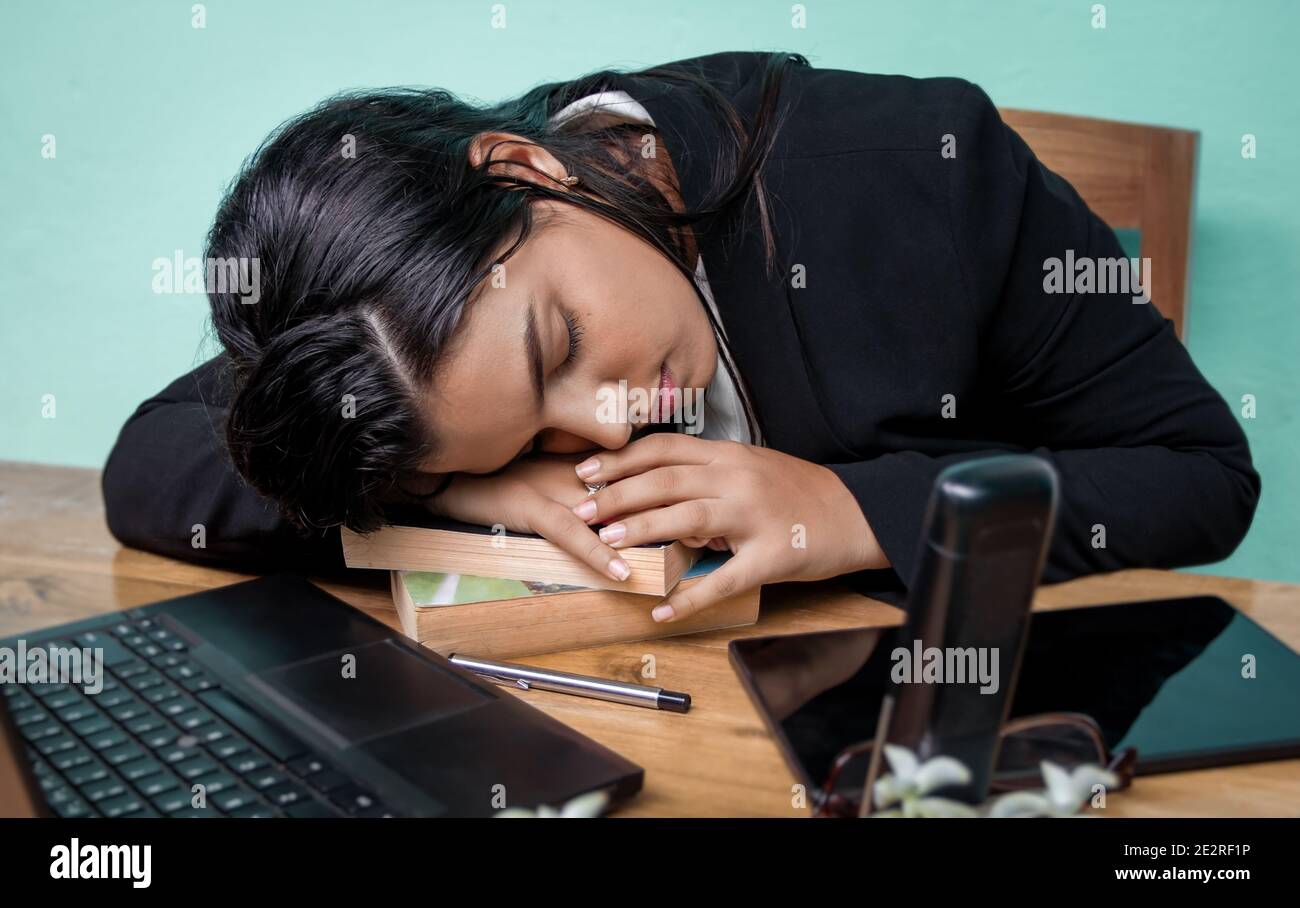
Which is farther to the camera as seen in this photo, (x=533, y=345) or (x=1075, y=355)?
(x=1075, y=355)

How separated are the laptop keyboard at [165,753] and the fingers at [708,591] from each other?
0.20 m

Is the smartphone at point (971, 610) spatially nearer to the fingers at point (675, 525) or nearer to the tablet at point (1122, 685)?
the tablet at point (1122, 685)

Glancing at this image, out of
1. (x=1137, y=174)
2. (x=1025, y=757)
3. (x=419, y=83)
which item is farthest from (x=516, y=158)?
(x=419, y=83)

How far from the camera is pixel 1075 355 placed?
2.48 feet

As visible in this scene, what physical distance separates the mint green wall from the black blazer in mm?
415

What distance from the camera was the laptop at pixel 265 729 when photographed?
15.3 inches

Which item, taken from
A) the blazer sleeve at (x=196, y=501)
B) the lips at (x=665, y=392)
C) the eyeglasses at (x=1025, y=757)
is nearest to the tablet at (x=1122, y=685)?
the eyeglasses at (x=1025, y=757)

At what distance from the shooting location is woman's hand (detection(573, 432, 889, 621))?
58cm

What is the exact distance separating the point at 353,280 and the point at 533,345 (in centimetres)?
10

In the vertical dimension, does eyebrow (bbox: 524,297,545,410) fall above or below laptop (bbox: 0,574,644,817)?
above

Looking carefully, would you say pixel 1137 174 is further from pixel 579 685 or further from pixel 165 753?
pixel 165 753

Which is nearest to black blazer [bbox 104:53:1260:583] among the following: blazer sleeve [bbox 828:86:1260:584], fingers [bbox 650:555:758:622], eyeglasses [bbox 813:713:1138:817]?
blazer sleeve [bbox 828:86:1260:584]

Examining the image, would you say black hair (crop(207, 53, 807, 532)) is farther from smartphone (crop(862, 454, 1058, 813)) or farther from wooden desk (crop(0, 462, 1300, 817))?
smartphone (crop(862, 454, 1058, 813))
